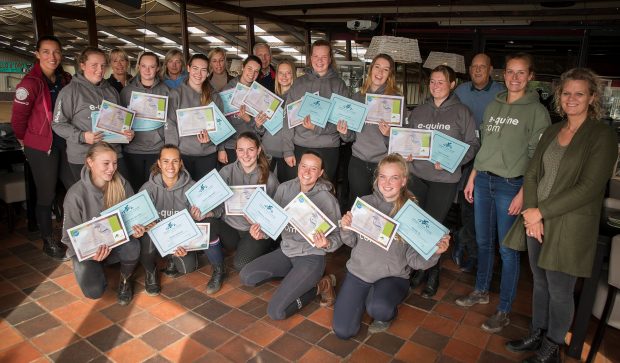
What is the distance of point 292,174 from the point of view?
3.53 m

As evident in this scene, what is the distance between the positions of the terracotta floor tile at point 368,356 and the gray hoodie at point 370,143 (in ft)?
4.46

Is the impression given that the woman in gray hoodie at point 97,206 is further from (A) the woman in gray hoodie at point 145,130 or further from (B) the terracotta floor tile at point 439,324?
(B) the terracotta floor tile at point 439,324

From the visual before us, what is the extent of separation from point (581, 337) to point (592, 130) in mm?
1183

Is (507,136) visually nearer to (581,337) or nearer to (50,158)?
(581,337)

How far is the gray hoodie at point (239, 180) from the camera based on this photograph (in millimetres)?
3271

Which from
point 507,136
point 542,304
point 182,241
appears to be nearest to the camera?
point 542,304

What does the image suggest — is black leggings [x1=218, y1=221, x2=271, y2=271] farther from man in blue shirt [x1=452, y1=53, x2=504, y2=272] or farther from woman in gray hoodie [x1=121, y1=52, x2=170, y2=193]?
man in blue shirt [x1=452, y1=53, x2=504, y2=272]

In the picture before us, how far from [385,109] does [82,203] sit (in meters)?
2.19

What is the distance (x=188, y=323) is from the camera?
262 cm

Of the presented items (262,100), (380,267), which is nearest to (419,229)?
(380,267)

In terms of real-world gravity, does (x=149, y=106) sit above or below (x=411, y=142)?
above

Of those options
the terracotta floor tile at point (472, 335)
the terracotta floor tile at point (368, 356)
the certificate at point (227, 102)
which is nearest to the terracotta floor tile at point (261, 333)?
the terracotta floor tile at point (368, 356)

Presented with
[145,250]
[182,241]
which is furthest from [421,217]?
[145,250]

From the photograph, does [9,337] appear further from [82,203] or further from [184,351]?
[184,351]
